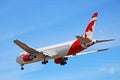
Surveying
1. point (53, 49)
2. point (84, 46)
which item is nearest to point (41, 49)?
point (53, 49)

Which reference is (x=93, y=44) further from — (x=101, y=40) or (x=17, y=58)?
(x=17, y=58)

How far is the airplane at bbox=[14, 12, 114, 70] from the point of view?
130500 millimetres

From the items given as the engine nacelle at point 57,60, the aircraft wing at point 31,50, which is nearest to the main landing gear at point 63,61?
the engine nacelle at point 57,60

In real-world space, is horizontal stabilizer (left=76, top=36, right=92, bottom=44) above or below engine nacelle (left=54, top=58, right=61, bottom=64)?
below

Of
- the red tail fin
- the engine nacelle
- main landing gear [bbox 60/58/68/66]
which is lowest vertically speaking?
main landing gear [bbox 60/58/68/66]

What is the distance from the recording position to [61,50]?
133 metres

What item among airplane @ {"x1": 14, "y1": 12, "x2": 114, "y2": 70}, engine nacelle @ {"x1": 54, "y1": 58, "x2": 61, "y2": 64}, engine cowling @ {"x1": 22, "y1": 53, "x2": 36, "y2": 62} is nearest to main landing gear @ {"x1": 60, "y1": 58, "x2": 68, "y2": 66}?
airplane @ {"x1": 14, "y1": 12, "x2": 114, "y2": 70}

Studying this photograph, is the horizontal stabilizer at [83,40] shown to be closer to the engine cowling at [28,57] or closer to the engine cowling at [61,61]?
the engine cowling at [61,61]

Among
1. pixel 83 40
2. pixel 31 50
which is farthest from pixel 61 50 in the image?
pixel 83 40

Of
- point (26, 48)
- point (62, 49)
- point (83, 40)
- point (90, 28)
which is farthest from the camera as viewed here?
point (90, 28)

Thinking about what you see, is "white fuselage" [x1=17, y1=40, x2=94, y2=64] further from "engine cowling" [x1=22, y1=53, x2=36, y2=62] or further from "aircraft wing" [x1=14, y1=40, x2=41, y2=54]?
"aircraft wing" [x1=14, y1=40, x2=41, y2=54]

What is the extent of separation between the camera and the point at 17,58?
13962 cm

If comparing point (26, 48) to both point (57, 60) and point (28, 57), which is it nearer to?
point (28, 57)

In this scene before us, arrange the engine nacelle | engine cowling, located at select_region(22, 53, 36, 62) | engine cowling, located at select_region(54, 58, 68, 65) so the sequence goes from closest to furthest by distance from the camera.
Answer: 1. engine cowling, located at select_region(22, 53, 36, 62)
2. engine cowling, located at select_region(54, 58, 68, 65)
3. the engine nacelle
